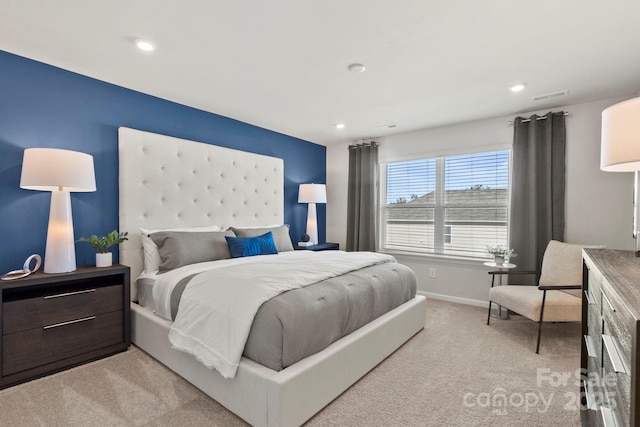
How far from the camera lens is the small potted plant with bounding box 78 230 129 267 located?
2.56m

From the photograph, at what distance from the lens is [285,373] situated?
163cm

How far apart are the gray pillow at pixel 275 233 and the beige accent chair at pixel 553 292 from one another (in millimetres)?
2399

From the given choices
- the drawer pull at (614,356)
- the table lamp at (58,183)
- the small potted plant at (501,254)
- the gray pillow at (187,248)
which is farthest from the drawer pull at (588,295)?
the table lamp at (58,183)

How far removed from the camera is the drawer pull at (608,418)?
0.95 m

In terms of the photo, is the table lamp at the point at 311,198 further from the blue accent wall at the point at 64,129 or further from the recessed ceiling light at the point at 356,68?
the recessed ceiling light at the point at 356,68

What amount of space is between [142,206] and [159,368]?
59.6 inches

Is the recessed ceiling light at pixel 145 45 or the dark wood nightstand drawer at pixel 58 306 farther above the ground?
the recessed ceiling light at pixel 145 45

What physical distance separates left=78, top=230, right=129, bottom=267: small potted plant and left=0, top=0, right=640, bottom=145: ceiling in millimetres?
1430

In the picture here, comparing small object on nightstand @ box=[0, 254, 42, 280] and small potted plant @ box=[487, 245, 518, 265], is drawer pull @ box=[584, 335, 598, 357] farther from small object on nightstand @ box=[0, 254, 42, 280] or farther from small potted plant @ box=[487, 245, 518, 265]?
small object on nightstand @ box=[0, 254, 42, 280]

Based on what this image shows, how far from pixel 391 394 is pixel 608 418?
4.11 feet

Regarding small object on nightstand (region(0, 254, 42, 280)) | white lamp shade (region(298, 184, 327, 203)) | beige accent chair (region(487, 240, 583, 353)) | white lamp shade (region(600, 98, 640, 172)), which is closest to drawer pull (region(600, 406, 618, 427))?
white lamp shade (region(600, 98, 640, 172))

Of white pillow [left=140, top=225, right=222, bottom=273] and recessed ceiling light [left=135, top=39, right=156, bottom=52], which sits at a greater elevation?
recessed ceiling light [left=135, top=39, right=156, bottom=52]

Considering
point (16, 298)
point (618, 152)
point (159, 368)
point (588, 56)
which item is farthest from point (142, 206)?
point (588, 56)

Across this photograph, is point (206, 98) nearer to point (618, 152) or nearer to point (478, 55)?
point (478, 55)
